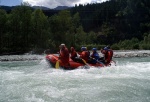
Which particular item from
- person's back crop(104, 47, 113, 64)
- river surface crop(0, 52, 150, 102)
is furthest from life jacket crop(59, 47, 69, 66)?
person's back crop(104, 47, 113, 64)

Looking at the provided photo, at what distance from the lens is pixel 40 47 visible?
142 ft

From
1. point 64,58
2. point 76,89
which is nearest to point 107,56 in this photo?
point 64,58

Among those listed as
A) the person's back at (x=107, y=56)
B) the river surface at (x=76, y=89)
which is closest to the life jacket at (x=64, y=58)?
the river surface at (x=76, y=89)

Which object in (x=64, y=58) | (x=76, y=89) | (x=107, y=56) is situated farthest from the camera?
(x=107, y=56)

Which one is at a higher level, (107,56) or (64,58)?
(64,58)

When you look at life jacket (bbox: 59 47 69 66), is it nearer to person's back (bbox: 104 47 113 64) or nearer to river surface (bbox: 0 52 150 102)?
river surface (bbox: 0 52 150 102)

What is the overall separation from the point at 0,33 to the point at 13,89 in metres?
34.6

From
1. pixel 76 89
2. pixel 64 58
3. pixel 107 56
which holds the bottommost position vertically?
pixel 76 89

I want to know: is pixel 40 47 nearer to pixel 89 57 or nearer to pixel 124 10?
pixel 89 57

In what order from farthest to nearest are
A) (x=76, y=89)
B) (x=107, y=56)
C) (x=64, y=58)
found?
(x=107, y=56)
(x=64, y=58)
(x=76, y=89)

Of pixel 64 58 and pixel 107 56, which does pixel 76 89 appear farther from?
pixel 107 56

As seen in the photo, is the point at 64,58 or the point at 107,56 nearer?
the point at 64,58

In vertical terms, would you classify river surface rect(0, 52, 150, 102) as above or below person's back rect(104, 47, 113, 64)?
below

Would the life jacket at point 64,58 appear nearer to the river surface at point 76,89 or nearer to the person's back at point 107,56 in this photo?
the river surface at point 76,89
